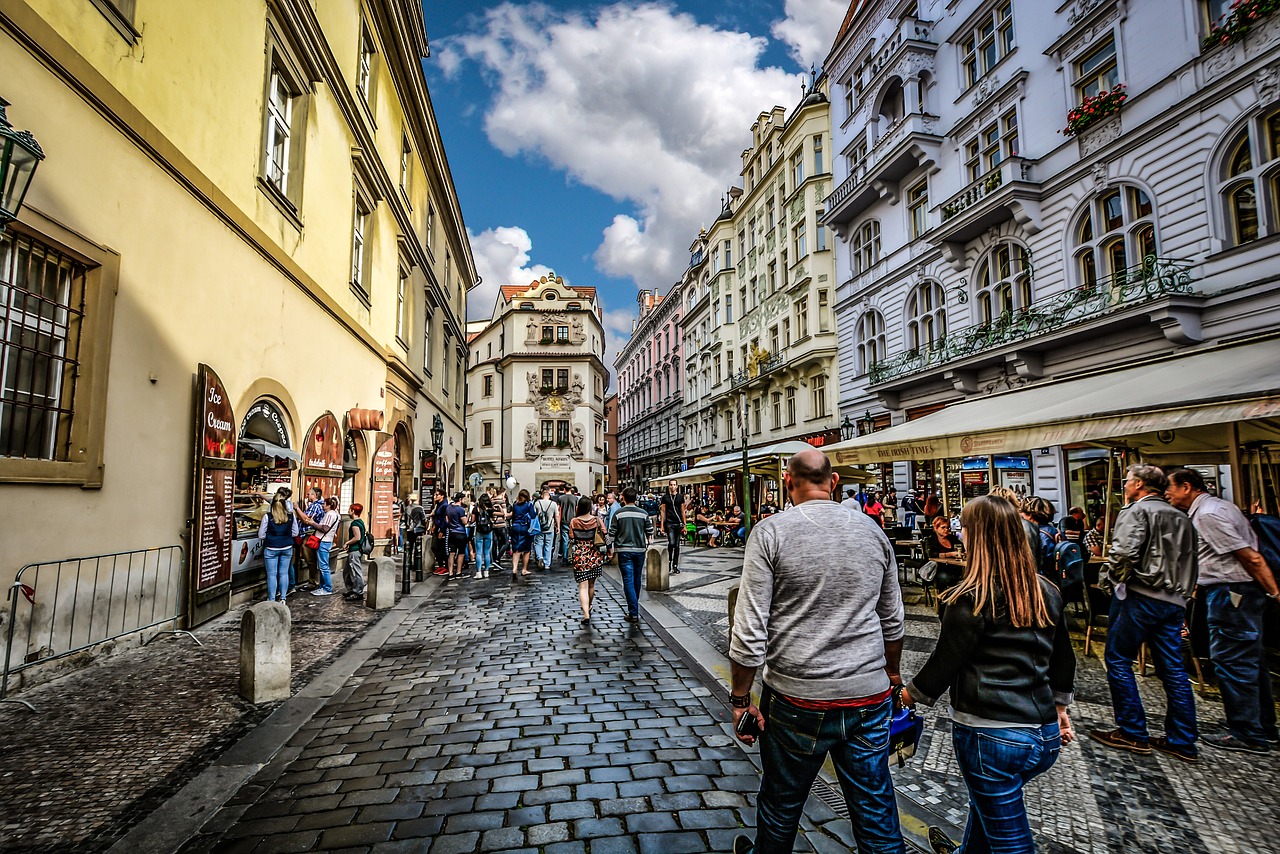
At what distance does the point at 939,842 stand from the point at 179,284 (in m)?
9.08

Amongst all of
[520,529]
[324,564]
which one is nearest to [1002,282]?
[520,529]

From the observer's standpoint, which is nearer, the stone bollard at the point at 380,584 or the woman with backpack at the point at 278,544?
the woman with backpack at the point at 278,544

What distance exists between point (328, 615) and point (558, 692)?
510 cm

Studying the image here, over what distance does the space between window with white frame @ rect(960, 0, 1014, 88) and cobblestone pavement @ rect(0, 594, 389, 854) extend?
73.4 feet

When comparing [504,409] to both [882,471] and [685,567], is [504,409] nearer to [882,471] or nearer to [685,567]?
[882,471]

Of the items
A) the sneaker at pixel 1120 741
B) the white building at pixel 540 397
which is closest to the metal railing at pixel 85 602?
the sneaker at pixel 1120 741

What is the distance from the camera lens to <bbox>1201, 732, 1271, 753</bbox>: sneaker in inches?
169

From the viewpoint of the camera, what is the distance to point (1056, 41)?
16.8m

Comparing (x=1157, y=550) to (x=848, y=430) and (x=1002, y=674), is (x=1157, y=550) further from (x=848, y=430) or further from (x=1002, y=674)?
(x=848, y=430)

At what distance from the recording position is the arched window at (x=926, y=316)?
2117 centimetres

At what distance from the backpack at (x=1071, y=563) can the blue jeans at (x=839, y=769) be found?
19.3ft

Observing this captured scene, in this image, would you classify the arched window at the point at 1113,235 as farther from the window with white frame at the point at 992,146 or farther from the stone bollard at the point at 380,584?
the stone bollard at the point at 380,584

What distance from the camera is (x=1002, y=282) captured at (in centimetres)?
1858

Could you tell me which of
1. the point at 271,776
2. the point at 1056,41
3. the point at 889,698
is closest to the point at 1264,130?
the point at 1056,41
